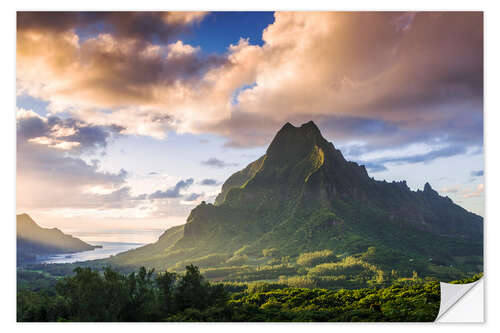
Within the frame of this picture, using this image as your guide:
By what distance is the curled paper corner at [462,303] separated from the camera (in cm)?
816

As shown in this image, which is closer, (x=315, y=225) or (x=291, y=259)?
(x=291, y=259)

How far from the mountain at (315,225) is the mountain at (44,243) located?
1883 millimetres

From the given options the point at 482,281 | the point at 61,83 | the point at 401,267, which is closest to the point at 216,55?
the point at 61,83

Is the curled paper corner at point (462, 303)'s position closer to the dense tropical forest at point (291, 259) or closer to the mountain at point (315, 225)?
the dense tropical forest at point (291, 259)

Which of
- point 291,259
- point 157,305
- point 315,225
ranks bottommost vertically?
point 291,259

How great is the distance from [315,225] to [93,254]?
2646 cm

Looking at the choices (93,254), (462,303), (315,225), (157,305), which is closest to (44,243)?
(93,254)

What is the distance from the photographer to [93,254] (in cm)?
1627

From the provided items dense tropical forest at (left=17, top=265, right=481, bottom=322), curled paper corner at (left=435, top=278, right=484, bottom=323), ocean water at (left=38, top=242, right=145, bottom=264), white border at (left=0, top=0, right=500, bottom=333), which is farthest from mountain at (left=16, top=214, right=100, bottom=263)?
curled paper corner at (left=435, top=278, right=484, bottom=323)
